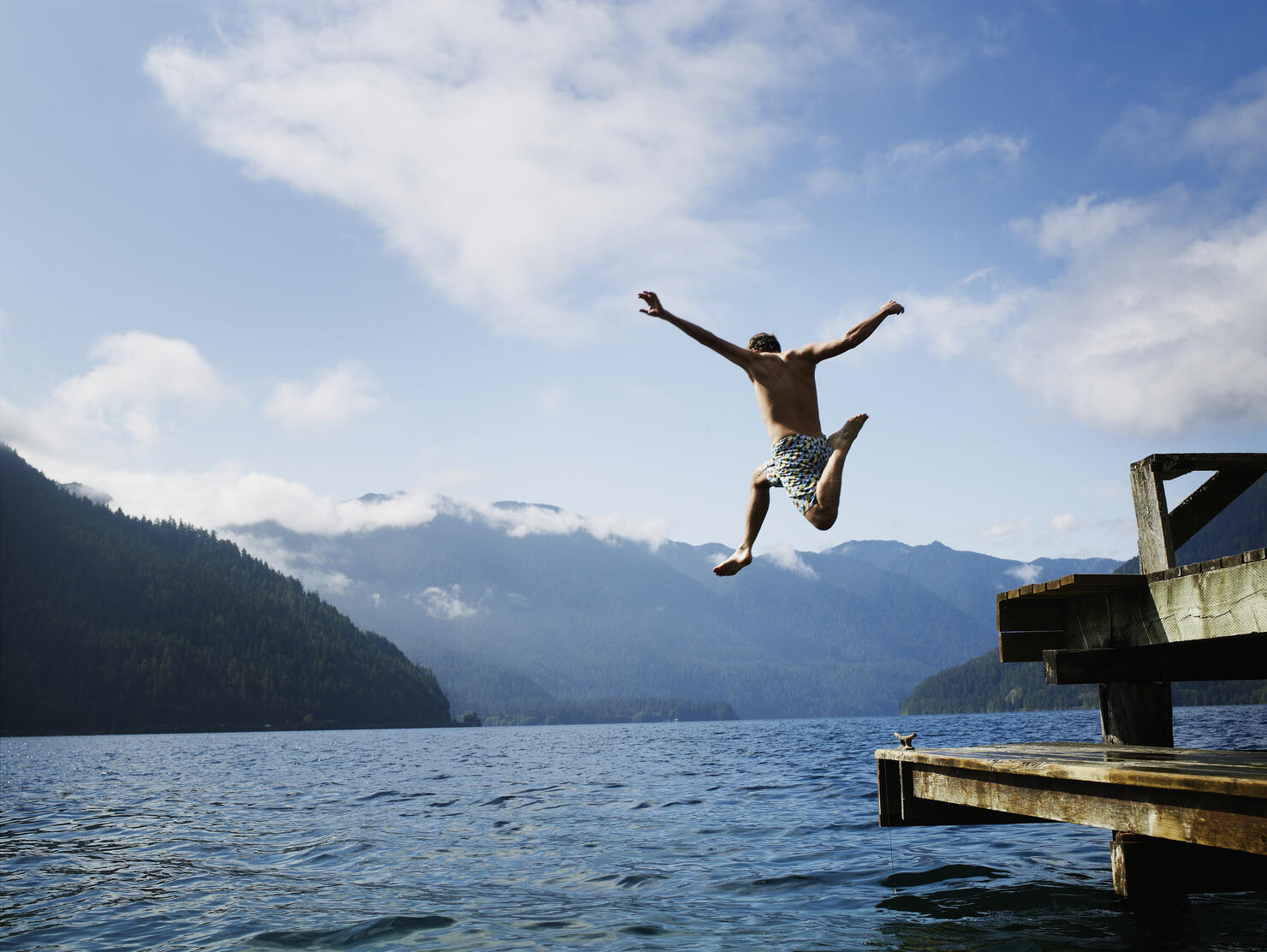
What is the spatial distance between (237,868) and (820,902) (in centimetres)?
1135

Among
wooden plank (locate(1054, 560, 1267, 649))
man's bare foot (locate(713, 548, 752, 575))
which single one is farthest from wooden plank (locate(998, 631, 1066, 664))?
man's bare foot (locate(713, 548, 752, 575))

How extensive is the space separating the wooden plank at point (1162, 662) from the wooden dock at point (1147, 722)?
0.06ft

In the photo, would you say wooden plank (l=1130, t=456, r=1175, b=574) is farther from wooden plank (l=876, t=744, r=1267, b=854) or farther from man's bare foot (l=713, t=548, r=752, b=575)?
man's bare foot (l=713, t=548, r=752, b=575)

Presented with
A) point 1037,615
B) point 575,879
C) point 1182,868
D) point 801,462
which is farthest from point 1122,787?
point 575,879

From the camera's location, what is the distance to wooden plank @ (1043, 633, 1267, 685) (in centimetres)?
900

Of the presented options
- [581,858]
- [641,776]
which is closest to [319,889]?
[581,858]

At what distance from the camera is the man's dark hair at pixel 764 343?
10.2 meters

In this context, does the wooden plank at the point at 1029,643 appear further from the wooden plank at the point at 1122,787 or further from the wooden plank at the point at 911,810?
the wooden plank at the point at 911,810

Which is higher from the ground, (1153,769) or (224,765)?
(1153,769)

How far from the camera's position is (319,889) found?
15484 millimetres

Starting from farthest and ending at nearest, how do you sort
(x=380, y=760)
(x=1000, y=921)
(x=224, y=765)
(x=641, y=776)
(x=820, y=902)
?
(x=380, y=760), (x=224, y=765), (x=641, y=776), (x=820, y=902), (x=1000, y=921)

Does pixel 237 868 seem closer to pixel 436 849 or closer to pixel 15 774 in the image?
pixel 436 849

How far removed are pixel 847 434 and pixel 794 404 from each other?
0.64m

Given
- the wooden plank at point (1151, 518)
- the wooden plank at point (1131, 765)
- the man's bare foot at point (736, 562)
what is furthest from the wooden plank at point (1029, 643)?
the man's bare foot at point (736, 562)
